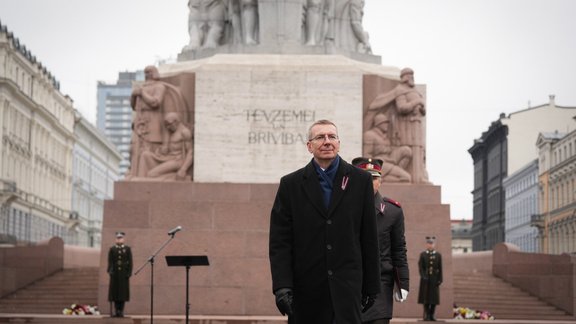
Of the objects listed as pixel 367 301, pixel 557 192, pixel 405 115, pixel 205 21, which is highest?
pixel 557 192

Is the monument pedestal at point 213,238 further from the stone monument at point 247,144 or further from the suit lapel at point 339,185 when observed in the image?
the suit lapel at point 339,185

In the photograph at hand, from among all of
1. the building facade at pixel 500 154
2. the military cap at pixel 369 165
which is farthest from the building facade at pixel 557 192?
the military cap at pixel 369 165

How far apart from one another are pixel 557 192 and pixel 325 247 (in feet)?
265

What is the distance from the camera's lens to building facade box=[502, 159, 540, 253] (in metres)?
94.0

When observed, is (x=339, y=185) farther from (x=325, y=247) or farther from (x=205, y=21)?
(x=205, y=21)

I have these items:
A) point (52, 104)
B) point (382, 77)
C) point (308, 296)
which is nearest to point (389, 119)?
point (382, 77)

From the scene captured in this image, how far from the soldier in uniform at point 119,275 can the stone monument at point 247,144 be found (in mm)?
560

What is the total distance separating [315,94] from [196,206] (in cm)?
289

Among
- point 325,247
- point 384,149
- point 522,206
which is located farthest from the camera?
point 522,206

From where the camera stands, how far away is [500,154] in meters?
105

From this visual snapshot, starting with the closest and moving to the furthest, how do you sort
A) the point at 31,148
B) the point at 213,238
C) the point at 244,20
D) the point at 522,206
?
the point at 213,238, the point at 244,20, the point at 31,148, the point at 522,206

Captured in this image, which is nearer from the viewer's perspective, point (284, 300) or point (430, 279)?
point (284, 300)

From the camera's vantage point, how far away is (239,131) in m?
21.4

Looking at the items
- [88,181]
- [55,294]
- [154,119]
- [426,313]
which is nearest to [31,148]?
[88,181]
